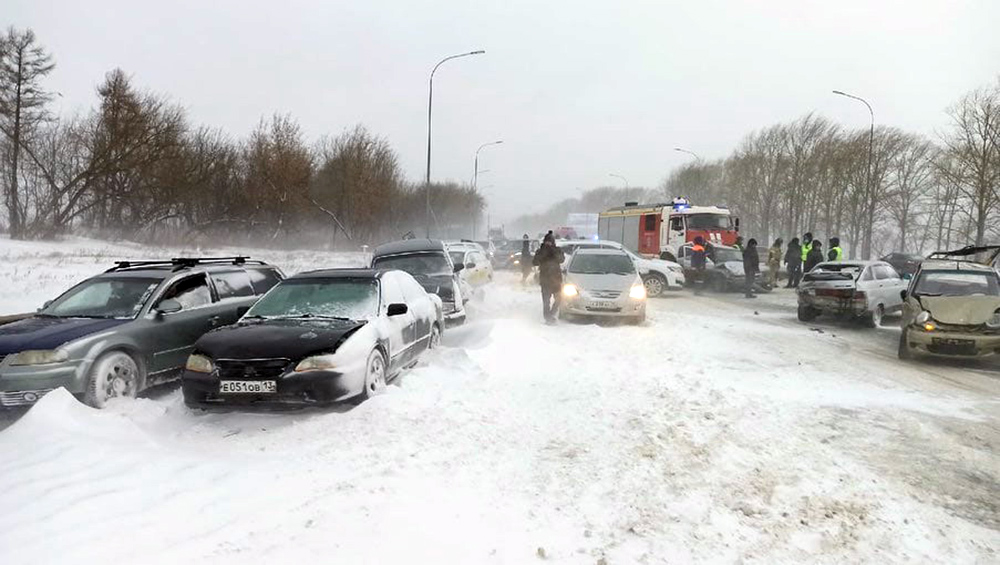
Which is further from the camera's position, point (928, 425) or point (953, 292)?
point (953, 292)

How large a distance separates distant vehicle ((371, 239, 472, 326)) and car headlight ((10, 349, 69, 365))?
5640 mm

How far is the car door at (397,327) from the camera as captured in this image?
664 cm

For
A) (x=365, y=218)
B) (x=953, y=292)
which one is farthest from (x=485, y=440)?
(x=365, y=218)

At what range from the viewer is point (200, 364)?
552 cm

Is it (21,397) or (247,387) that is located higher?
(247,387)

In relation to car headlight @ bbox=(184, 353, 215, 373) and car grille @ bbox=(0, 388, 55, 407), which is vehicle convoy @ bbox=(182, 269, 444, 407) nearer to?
car headlight @ bbox=(184, 353, 215, 373)

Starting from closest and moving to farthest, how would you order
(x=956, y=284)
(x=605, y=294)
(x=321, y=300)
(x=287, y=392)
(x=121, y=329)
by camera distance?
(x=287, y=392) → (x=121, y=329) → (x=321, y=300) → (x=956, y=284) → (x=605, y=294)

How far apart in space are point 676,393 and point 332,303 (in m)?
4.06

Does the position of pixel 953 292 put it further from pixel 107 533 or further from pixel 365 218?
pixel 365 218

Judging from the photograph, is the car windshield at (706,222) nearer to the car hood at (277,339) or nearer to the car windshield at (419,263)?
the car windshield at (419,263)

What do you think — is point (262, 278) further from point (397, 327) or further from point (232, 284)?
point (397, 327)

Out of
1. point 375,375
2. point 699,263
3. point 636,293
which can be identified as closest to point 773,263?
point 699,263

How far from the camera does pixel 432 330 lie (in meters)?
8.49

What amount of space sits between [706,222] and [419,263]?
14.9m
